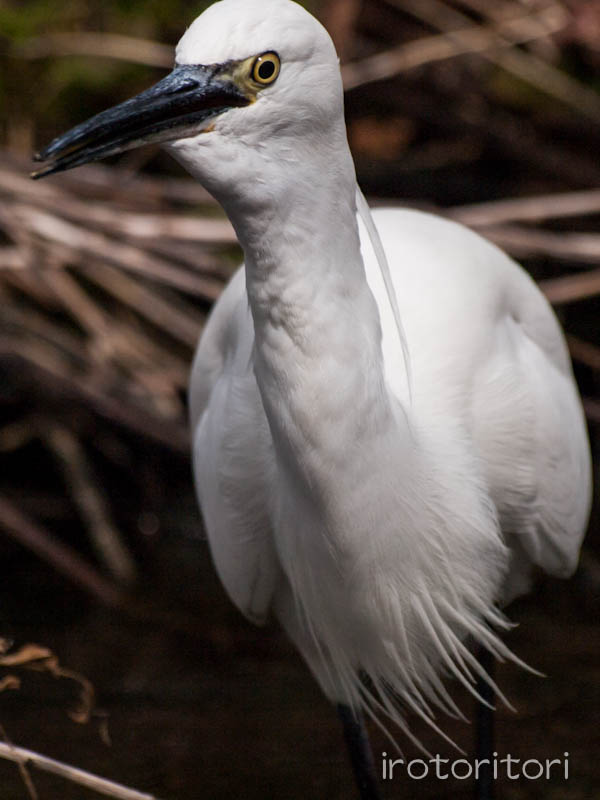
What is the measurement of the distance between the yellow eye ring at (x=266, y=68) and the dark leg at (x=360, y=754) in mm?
1263

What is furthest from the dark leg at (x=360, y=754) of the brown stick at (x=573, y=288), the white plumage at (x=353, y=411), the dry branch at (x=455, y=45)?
the dry branch at (x=455, y=45)

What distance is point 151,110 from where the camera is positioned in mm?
1266

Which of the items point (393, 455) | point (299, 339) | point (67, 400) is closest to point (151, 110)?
point (299, 339)

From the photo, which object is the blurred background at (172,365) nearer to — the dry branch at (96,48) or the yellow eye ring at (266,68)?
the dry branch at (96,48)

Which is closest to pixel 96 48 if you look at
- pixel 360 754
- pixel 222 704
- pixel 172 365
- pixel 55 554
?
pixel 172 365

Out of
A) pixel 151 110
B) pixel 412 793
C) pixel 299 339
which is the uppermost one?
pixel 151 110

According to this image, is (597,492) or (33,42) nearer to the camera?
(597,492)

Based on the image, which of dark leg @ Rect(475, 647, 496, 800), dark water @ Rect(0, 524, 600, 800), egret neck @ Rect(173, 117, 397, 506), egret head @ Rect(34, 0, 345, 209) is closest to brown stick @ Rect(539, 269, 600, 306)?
dark water @ Rect(0, 524, 600, 800)

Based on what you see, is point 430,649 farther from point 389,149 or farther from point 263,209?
point 389,149

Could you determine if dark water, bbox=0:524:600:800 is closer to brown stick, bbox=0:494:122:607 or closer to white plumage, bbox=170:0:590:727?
brown stick, bbox=0:494:122:607

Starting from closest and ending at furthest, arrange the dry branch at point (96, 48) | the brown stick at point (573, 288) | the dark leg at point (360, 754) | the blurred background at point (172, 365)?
1. the dark leg at point (360, 754)
2. the blurred background at point (172, 365)
3. the brown stick at point (573, 288)
4. the dry branch at point (96, 48)

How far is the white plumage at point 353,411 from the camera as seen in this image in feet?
4.27

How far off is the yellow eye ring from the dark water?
147cm

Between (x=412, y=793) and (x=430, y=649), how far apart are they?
0.65 m
